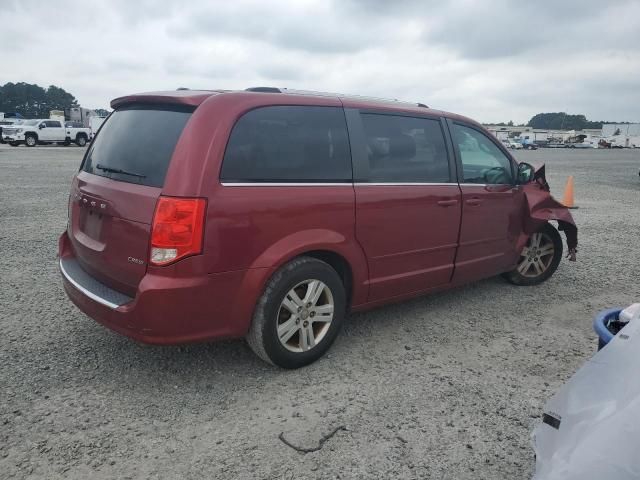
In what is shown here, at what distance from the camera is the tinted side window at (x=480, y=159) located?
4.42m

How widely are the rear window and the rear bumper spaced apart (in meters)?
0.60

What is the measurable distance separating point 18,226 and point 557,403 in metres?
7.98

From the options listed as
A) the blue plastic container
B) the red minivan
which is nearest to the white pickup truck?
the red minivan

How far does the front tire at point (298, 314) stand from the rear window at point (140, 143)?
94 cm

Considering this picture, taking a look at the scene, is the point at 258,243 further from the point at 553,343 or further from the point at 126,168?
the point at 553,343

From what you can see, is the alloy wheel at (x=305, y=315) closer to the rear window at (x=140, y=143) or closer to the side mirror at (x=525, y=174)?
the rear window at (x=140, y=143)

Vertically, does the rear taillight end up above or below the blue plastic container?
above

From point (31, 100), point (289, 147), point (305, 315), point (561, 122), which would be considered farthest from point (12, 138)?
point (561, 122)

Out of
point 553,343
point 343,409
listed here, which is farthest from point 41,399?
point 553,343

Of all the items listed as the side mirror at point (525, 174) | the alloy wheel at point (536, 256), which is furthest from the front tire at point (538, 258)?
the side mirror at point (525, 174)

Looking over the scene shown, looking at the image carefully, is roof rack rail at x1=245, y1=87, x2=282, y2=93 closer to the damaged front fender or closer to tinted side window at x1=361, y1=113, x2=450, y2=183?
tinted side window at x1=361, y1=113, x2=450, y2=183

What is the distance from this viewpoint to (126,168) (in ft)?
10.5

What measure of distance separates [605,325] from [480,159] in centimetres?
254

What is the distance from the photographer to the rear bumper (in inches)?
112
